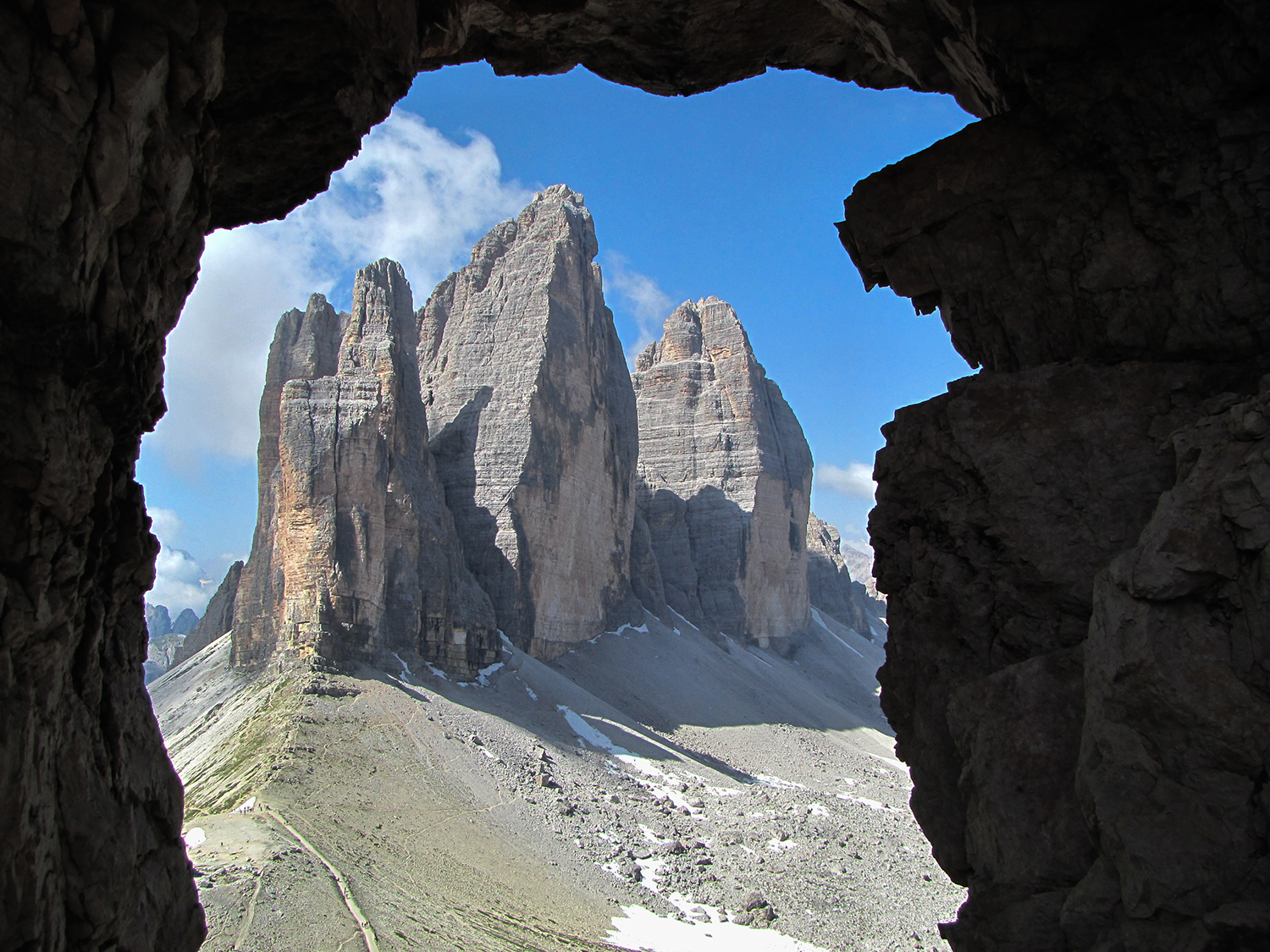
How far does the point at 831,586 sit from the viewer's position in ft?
330

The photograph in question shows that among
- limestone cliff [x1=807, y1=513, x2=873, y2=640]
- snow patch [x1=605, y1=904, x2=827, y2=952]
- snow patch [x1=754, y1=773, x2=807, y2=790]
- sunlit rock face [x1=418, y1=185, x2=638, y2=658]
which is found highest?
sunlit rock face [x1=418, y1=185, x2=638, y2=658]

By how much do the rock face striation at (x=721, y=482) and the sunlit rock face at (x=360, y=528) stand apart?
2805cm

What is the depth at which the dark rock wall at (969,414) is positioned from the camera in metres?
5.64

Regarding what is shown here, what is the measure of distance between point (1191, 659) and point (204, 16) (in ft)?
27.0

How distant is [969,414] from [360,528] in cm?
3312

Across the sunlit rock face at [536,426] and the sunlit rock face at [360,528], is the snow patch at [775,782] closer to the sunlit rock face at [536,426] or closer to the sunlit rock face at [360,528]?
the sunlit rock face at [360,528]

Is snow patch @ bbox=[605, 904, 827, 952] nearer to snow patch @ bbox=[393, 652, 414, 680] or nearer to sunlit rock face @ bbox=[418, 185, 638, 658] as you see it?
snow patch @ bbox=[393, 652, 414, 680]

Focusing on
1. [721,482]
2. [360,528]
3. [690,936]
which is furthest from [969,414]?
[721,482]

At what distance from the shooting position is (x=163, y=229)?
22.4 ft

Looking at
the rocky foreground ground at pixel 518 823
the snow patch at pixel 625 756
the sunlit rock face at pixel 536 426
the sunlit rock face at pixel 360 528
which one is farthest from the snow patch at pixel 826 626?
the sunlit rock face at pixel 360 528

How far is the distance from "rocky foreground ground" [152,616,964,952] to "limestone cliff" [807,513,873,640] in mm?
50099

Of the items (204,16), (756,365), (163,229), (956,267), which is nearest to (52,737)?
(163,229)

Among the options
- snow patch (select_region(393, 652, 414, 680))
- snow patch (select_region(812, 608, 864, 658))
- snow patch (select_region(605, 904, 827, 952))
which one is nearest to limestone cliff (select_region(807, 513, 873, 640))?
snow patch (select_region(812, 608, 864, 658))

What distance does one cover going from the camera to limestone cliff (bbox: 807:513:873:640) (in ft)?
325
